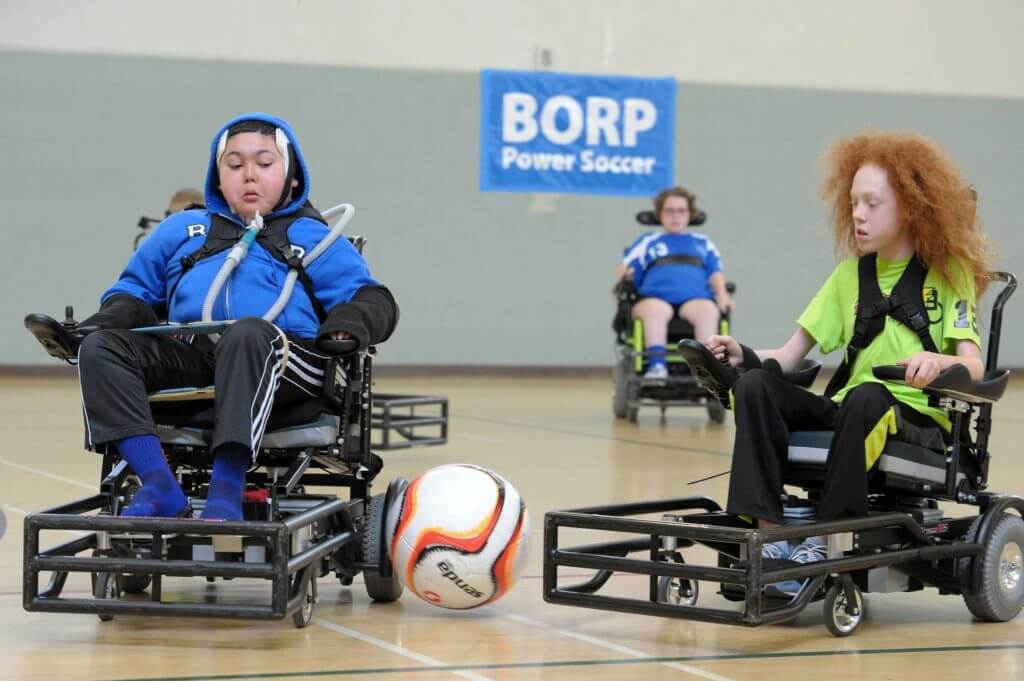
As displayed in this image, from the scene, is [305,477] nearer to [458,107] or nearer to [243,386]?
[243,386]

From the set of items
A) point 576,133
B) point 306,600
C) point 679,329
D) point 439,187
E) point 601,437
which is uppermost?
point 576,133

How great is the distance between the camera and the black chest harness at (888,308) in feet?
10.6

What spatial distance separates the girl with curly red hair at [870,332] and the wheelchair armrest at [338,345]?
0.78 m

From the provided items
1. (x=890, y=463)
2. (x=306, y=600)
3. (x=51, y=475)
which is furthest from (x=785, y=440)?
(x=51, y=475)

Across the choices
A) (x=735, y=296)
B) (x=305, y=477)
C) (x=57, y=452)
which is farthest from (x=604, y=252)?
(x=305, y=477)

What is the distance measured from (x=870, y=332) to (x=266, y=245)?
133cm

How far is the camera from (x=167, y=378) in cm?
296

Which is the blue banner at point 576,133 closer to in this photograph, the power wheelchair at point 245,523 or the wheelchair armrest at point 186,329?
the power wheelchair at point 245,523

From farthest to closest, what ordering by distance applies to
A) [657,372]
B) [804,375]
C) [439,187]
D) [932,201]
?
1. [439,187]
2. [657,372]
3. [804,375]
4. [932,201]

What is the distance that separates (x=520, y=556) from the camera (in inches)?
121

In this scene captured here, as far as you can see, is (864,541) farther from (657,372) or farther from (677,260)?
(677,260)

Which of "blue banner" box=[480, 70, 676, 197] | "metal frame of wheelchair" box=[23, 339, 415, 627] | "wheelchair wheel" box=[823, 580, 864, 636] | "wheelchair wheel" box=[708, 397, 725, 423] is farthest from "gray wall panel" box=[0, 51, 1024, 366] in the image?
"wheelchair wheel" box=[823, 580, 864, 636]

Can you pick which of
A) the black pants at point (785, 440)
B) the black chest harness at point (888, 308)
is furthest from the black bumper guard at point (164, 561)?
the black chest harness at point (888, 308)

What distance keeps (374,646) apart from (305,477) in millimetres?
660
